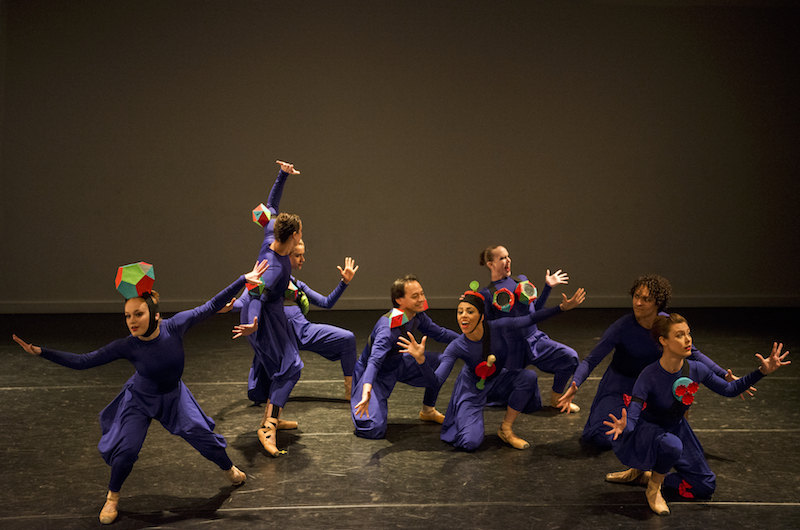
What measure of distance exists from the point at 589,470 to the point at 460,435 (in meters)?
0.69

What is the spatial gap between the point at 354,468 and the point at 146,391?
1.10 m

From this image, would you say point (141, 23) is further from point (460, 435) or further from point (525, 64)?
point (460, 435)

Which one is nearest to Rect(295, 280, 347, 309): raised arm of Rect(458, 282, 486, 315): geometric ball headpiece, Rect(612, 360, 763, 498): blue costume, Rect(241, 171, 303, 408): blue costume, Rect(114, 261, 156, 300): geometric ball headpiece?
Rect(241, 171, 303, 408): blue costume

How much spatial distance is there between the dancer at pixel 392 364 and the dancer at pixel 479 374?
0.12 meters

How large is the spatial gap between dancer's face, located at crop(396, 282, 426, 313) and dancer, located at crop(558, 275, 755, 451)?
3.23 feet

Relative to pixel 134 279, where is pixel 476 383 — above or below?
below

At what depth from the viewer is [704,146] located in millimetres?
7738

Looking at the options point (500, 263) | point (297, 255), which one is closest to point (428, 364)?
point (500, 263)

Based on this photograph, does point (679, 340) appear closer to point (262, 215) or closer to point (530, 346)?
point (530, 346)

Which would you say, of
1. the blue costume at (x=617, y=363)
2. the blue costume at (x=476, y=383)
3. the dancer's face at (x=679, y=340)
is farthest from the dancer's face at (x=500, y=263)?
the dancer's face at (x=679, y=340)

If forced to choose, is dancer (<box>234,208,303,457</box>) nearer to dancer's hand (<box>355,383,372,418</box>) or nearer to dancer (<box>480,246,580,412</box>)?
dancer's hand (<box>355,383,372,418</box>)

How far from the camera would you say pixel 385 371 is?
14.0 ft

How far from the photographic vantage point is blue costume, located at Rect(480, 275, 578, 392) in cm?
424

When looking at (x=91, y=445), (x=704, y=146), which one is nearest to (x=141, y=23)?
(x=91, y=445)
